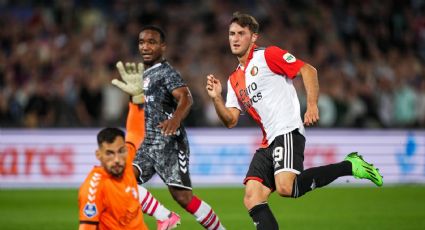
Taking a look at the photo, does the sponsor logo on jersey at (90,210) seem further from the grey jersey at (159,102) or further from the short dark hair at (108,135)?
the grey jersey at (159,102)

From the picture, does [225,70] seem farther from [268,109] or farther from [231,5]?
[268,109]

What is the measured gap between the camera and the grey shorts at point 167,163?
9.34 m

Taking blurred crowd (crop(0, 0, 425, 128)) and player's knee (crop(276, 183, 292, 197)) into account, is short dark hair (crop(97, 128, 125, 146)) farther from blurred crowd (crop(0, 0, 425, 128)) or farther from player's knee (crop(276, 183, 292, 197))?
blurred crowd (crop(0, 0, 425, 128))

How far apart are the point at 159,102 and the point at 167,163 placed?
2.23 feet

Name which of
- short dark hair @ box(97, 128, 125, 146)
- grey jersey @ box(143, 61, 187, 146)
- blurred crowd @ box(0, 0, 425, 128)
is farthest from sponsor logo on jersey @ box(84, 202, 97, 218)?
blurred crowd @ box(0, 0, 425, 128)

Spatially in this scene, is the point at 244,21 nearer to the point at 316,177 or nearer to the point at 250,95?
the point at 250,95

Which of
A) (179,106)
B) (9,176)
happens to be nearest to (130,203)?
(179,106)

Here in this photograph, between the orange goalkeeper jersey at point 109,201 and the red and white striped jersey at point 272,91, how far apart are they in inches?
81.9

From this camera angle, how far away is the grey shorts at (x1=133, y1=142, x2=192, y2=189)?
9.34 m

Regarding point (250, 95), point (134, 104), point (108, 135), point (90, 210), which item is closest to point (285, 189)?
point (250, 95)

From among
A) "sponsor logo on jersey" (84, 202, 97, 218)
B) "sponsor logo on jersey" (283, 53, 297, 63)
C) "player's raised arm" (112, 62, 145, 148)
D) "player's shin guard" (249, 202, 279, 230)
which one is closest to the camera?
"sponsor logo on jersey" (84, 202, 97, 218)

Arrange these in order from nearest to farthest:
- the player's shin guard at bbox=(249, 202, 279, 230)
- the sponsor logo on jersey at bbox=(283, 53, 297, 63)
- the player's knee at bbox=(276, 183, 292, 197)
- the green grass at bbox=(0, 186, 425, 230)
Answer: the player's shin guard at bbox=(249, 202, 279, 230) → the player's knee at bbox=(276, 183, 292, 197) → the sponsor logo on jersey at bbox=(283, 53, 297, 63) → the green grass at bbox=(0, 186, 425, 230)

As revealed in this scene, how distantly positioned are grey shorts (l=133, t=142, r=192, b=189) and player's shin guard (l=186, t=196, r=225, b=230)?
22 centimetres

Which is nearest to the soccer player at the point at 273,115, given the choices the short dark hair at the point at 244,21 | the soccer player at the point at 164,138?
the short dark hair at the point at 244,21
